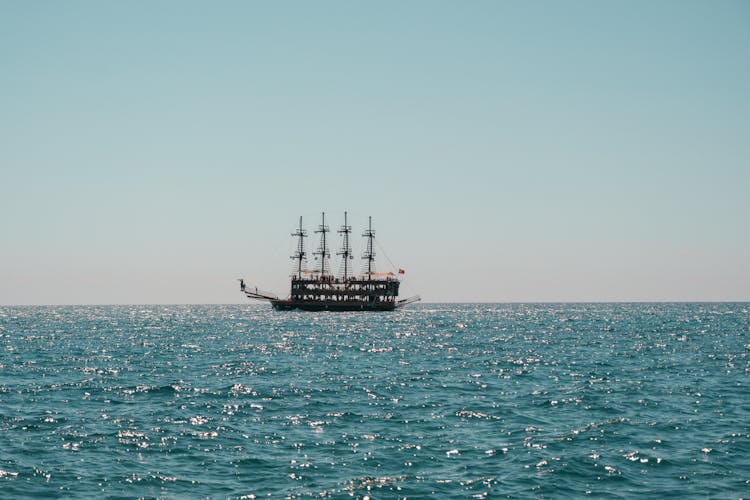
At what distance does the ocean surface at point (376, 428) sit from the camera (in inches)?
818

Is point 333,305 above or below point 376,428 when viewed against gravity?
below

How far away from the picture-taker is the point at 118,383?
4272 centimetres

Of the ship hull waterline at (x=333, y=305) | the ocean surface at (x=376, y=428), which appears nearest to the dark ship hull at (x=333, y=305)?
the ship hull waterline at (x=333, y=305)

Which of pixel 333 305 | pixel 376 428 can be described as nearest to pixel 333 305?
pixel 333 305

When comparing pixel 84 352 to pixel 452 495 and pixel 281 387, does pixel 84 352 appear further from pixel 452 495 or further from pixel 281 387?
pixel 452 495

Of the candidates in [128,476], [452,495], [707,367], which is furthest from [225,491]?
[707,367]

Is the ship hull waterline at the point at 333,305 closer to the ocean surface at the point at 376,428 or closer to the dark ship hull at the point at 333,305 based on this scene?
the dark ship hull at the point at 333,305

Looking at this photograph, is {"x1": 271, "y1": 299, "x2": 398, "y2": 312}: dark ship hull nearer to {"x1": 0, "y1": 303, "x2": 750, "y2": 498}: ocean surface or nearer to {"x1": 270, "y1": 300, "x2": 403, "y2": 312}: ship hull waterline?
{"x1": 270, "y1": 300, "x2": 403, "y2": 312}: ship hull waterline

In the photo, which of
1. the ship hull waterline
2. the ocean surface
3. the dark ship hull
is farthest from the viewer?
the dark ship hull

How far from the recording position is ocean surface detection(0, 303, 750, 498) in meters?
20.8

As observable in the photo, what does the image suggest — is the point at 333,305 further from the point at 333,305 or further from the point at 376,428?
the point at 376,428

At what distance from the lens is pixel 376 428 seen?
28.5m

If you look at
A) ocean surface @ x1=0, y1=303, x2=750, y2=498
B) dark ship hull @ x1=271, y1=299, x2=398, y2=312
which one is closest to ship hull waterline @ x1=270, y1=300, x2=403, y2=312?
dark ship hull @ x1=271, y1=299, x2=398, y2=312

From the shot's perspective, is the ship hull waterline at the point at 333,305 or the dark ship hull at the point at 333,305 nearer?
the ship hull waterline at the point at 333,305
